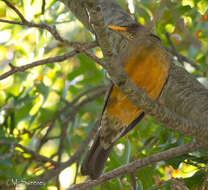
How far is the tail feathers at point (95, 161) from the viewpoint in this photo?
365cm

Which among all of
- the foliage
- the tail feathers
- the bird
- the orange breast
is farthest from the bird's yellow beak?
the tail feathers

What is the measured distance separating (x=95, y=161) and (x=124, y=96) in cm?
77

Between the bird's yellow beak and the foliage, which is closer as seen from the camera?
the bird's yellow beak

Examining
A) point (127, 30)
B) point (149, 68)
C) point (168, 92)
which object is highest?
point (127, 30)

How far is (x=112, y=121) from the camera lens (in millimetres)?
3975

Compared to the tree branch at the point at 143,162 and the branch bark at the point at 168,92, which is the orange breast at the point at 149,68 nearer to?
the branch bark at the point at 168,92

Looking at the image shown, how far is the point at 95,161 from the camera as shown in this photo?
12.2 ft

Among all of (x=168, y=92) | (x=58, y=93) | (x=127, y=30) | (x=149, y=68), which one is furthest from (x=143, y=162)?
(x=58, y=93)

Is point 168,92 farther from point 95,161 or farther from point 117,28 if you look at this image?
point 95,161

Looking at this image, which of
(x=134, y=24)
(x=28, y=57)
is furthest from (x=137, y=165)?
(x=28, y=57)

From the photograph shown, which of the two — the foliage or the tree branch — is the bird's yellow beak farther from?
the tree branch

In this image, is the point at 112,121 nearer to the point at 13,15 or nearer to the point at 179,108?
the point at 179,108

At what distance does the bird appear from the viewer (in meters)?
3.31

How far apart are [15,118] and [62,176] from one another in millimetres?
906
